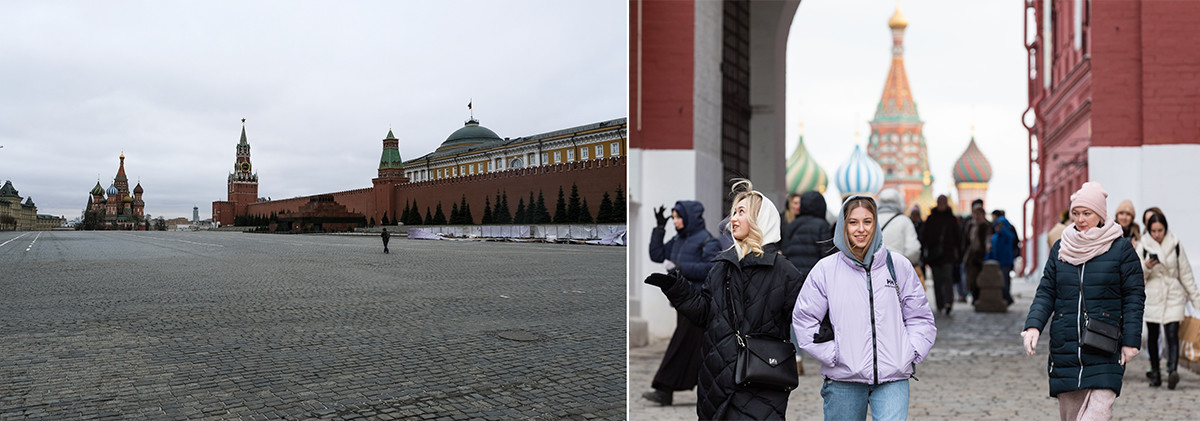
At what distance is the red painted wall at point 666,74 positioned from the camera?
31.0ft

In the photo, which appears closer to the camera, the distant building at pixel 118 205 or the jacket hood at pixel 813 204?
the distant building at pixel 118 205

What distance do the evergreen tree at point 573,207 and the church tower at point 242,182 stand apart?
2.22 metres

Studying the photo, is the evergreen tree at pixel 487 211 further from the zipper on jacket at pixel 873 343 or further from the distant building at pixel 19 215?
the zipper on jacket at pixel 873 343

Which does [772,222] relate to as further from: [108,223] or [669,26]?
[669,26]

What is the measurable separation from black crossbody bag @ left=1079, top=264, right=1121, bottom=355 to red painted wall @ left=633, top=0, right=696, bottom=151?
564 centimetres

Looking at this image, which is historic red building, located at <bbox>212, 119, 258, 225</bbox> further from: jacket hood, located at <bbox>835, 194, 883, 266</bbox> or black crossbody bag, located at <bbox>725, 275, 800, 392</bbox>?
jacket hood, located at <bbox>835, 194, 883, 266</bbox>

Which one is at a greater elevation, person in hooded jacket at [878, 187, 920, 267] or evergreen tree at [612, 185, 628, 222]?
evergreen tree at [612, 185, 628, 222]

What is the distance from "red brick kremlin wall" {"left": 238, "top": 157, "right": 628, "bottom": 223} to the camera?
23.6 ft

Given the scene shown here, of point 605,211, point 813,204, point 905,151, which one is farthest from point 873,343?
point 905,151

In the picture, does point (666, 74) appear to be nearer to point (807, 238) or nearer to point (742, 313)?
point (807, 238)

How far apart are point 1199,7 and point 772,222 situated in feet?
22.5

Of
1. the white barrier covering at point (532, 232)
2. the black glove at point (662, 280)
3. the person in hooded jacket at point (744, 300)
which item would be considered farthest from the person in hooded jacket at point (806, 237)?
the black glove at point (662, 280)

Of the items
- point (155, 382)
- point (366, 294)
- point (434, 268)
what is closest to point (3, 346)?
point (155, 382)

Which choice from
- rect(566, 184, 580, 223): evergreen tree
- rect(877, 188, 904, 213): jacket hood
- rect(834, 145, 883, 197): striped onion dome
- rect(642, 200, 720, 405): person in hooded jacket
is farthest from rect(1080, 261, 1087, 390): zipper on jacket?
rect(834, 145, 883, 197): striped onion dome
